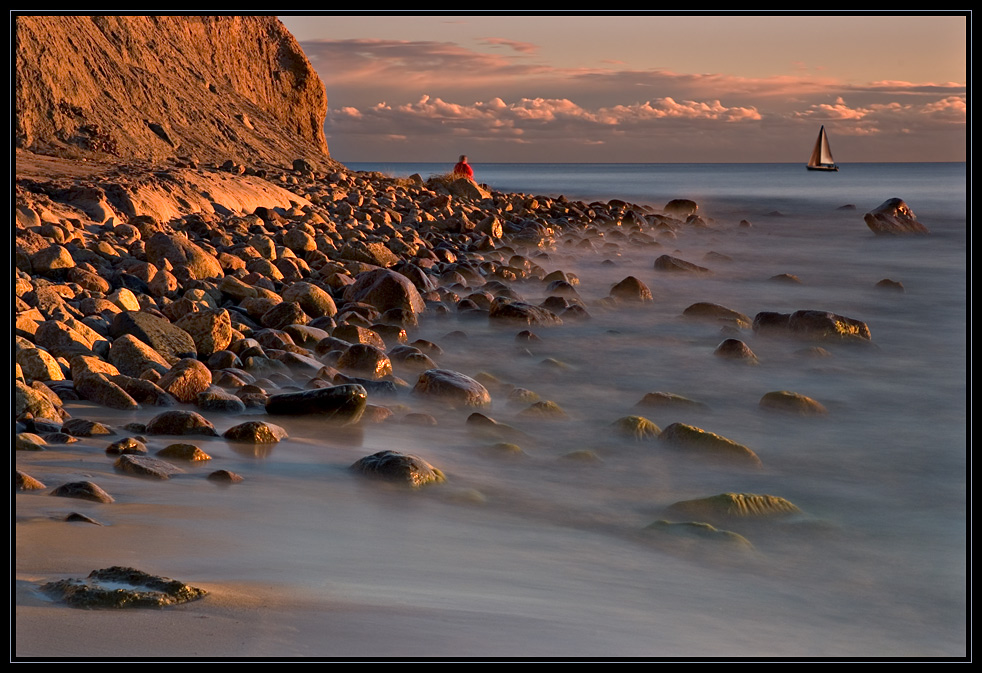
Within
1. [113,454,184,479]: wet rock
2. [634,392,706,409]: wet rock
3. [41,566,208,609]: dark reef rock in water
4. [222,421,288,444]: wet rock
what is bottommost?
[634,392,706,409]: wet rock

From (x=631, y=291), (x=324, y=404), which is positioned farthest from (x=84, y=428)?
(x=631, y=291)

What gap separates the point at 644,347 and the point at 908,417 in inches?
86.9

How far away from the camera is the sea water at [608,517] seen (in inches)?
101

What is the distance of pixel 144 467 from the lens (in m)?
3.48

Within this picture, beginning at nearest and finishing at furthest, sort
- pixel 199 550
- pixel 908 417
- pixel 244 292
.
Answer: pixel 199 550 < pixel 908 417 < pixel 244 292

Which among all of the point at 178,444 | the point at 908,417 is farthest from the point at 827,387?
the point at 178,444

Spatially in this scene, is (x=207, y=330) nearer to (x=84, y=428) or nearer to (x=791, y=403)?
(x=84, y=428)

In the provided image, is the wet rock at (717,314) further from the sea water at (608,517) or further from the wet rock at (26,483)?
the wet rock at (26,483)

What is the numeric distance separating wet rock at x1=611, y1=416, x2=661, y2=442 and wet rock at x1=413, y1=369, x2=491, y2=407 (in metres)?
0.79

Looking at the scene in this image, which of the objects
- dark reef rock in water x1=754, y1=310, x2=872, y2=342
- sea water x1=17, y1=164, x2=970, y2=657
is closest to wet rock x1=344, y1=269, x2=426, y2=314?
sea water x1=17, y1=164, x2=970, y2=657

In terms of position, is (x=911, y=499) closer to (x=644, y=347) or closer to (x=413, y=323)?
(x=644, y=347)

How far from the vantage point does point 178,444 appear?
3.78 metres

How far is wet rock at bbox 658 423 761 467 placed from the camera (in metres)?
4.39

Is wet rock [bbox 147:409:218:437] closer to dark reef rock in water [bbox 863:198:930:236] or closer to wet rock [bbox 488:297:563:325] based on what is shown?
wet rock [bbox 488:297:563:325]
